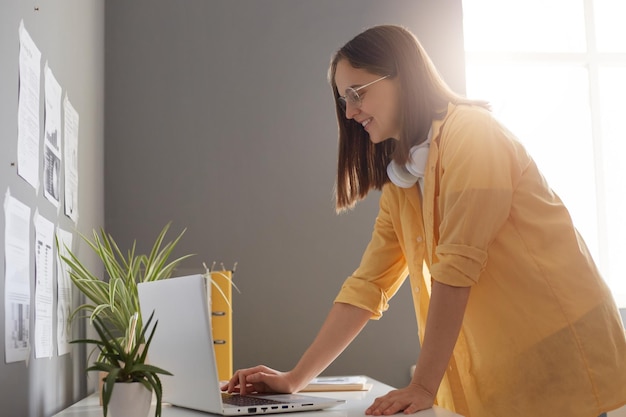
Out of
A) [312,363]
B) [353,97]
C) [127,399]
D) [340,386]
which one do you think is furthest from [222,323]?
[127,399]

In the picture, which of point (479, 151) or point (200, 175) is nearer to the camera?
point (479, 151)

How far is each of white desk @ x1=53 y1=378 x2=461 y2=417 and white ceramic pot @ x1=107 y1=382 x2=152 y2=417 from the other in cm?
26

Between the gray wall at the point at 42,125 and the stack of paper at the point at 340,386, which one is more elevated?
the gray wall at the point at 42,125

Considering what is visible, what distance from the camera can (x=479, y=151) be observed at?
1.55m

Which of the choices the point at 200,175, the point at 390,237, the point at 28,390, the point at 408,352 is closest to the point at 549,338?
the point at 390,237

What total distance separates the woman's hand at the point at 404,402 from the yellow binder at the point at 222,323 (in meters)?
1.04

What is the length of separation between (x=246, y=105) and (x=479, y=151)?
1680mm

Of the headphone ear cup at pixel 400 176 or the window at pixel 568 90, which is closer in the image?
the headphone ear cup at pixel 400 176

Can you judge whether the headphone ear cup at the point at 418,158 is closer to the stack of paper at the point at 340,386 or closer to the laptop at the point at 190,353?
the laptop at the point at 190,353

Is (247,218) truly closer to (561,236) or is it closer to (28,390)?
(28,390)

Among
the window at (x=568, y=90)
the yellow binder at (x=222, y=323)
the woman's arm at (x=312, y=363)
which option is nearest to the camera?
the woman's arm at (x=312, y=363)

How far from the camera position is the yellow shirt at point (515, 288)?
4.93 feet

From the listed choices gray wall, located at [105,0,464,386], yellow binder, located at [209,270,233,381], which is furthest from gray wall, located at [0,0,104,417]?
yellow binder, located at [209,270,233,381]

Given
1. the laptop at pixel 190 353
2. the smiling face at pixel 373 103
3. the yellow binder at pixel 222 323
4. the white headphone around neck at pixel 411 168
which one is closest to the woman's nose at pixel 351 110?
the smiling face at pixel 373 103
